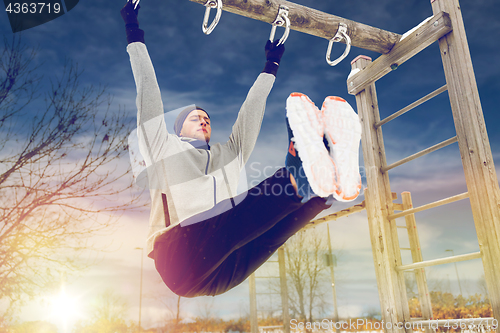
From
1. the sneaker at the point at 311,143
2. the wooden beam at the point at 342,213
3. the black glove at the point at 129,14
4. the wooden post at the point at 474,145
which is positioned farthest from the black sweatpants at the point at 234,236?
the wooden beam at the point at 342,213

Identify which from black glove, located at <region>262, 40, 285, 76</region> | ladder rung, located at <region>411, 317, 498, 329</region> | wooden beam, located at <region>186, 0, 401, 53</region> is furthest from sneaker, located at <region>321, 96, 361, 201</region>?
ladder rung, located at <region>411, 317, 498, 329</region>

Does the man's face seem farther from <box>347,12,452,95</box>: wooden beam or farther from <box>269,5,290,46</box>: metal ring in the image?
<box>347,12,452,95</box>: wooden beam

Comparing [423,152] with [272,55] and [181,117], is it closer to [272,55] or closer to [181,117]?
[272,55]

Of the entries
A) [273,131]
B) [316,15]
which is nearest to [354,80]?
[316,15]

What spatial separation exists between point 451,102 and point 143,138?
5.92 feet

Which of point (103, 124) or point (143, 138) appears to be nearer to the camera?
point (143, 138)

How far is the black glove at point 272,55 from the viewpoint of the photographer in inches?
74.9

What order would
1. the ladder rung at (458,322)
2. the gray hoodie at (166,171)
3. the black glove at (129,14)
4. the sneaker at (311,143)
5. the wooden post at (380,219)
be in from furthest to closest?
the wooden post at (380,219)
the ladder rung at (458,322)
the black glove at (129,14)
the gray hoodie at (166,171)
the sneaker at (311,143)

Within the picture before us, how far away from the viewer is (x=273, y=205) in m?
1.34

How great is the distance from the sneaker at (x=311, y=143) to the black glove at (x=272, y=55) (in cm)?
58

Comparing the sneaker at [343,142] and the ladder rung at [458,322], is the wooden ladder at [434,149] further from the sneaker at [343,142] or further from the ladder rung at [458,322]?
the sneaker at [343,142]

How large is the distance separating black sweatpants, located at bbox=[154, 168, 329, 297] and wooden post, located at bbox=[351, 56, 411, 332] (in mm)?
1222

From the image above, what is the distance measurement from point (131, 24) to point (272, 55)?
748 millimetres

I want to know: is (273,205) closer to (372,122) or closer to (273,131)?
(372,122)
